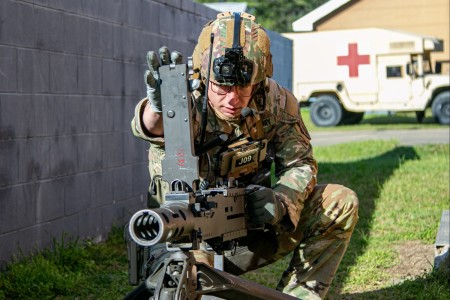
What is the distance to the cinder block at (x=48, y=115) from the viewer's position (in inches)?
230

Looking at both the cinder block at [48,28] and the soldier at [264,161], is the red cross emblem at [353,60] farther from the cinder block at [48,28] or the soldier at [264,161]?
the soldier at [264,161]

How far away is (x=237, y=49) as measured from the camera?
3.83m

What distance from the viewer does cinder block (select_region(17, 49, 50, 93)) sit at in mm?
5645

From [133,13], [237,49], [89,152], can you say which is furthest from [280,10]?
[237,49]

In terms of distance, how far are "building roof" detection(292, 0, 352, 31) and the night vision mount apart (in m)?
26.4

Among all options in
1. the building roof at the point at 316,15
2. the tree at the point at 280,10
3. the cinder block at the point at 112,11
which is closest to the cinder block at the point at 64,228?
the cinder block at the point at 112,11

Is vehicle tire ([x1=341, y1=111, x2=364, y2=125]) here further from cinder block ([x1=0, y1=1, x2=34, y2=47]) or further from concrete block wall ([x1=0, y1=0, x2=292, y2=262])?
cinder block ([x1=0, y1=1, x2=34, y2=47])

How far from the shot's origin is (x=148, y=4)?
784 cm

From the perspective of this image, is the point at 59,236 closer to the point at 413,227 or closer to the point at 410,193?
the point at 413,227

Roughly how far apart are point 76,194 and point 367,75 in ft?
58.1

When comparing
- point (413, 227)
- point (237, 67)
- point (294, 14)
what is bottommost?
point (413, 227)

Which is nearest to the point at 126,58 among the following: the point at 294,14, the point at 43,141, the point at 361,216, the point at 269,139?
the point at 43,141

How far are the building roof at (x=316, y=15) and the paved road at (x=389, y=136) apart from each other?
9149 mm

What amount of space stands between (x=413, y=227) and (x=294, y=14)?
48.5m
